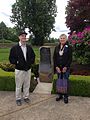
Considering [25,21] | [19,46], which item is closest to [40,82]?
[19,46]

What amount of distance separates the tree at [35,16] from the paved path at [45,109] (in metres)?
37.9

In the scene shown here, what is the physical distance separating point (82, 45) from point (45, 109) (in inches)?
195

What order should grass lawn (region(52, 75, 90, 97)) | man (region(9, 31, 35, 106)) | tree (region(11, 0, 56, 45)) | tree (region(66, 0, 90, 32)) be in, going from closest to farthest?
man (region(9, 31, 35, 106)) → grass lawn (region(52, 75, 90, 97)) → tree (region(66, 0, 90, 32)) → tree (region(11, 0, 56, 45))

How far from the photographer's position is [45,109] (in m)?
6.60

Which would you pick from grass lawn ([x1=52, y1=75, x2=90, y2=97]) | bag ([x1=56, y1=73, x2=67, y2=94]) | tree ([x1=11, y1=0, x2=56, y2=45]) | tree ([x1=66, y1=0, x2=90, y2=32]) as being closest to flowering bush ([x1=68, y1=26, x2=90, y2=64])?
grass lawn ([x1=52, y1=75, x2=90, y2=97])

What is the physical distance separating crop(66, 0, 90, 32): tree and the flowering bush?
17.5ft

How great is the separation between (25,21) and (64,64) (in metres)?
38.9

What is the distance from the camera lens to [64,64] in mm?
7047

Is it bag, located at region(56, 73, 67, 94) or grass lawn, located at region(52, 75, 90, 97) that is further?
grass lawn, located at region(52, 75, 90, 97)

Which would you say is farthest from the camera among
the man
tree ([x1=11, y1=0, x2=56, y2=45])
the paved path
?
tree ([x1=11, y1=0, x2=56, y2=45])

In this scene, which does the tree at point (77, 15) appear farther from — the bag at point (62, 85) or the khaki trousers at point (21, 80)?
the khaki trousers at point (21, 80)

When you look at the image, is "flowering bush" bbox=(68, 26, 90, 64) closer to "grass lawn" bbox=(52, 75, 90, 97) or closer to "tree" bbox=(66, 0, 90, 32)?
"grass lawn" bbox=(52, 75, 90, 97)

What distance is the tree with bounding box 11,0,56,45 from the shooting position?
45281 mm

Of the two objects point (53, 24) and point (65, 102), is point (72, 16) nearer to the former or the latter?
point (65, 102)
